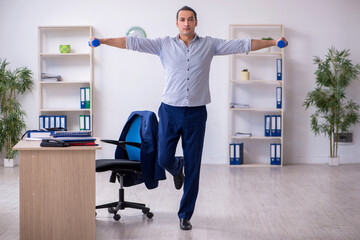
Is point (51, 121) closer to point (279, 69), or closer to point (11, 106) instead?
point (11, 106)

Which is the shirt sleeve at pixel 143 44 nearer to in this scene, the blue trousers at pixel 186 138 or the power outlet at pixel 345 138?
the blue trousers at pixel 186 138

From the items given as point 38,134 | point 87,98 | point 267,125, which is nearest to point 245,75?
point 267,125

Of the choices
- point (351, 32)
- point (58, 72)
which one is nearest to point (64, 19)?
point (58, 72)

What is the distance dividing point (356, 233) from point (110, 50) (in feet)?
14.2

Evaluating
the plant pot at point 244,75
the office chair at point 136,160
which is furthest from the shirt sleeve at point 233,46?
the plant pot at point 244,75

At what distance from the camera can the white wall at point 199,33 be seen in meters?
6.74

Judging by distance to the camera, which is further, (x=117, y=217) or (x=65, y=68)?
(x=65, y=68)

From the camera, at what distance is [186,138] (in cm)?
354

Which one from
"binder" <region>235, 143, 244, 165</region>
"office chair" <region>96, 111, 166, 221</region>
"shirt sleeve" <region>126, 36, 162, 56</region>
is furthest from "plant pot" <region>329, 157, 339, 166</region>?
"shirt sleeve" <region>126, 36, 162, 56</region>

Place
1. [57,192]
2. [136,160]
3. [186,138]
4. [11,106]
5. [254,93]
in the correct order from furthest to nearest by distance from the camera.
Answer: [254,93] → [11,106] → [136,160] → [186,138] → [57,192]

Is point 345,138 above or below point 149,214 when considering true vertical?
above

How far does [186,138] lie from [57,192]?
1007 mm

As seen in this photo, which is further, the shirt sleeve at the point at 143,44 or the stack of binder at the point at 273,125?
the stack of binder at the point at 273,125

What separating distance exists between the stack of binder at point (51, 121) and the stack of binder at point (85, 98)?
30cm
